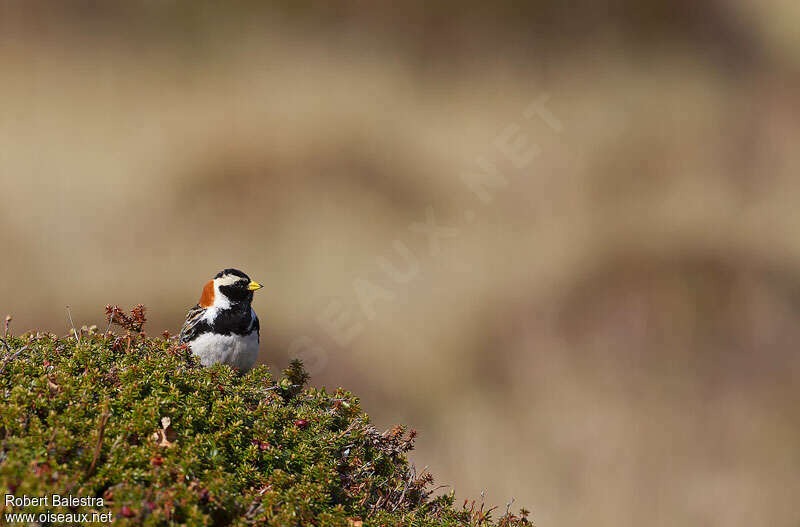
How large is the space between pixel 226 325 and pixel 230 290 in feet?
1.10

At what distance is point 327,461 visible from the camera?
4.02 meters

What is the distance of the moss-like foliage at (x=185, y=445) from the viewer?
3195mm

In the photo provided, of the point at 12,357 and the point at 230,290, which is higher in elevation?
the point at 230,290

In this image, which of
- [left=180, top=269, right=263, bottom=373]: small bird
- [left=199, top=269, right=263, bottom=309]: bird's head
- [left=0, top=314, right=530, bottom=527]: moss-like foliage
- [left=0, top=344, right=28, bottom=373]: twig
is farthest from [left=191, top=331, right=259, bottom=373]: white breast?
[left=0, top=344, right=28, bottom=373]: twig

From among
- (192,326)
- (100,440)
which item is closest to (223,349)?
(192,326)

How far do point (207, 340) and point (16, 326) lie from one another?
5516 mm

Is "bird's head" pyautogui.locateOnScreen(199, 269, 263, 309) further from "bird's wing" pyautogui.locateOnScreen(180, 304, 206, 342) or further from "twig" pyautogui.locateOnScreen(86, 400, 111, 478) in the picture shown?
"twig" pyautogui.locateOnScreen(86, 400, 111, 478)

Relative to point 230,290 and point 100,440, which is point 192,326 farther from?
point 100,440

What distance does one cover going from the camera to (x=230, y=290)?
20.7 feet

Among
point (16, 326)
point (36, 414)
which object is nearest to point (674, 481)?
point (36, 414)

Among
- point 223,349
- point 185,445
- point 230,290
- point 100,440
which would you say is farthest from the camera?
point 230,290

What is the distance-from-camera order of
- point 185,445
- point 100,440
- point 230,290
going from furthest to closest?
point 230,290, point 185,445, point 100,440

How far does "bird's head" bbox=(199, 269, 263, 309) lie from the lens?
6.30 metres

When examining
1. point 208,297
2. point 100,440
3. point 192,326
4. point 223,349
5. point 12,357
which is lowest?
point 100,440
